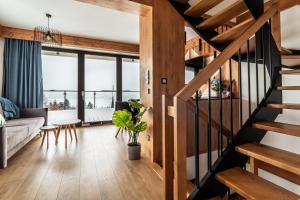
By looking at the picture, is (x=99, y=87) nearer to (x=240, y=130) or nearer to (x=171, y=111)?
(x=171, y=111)

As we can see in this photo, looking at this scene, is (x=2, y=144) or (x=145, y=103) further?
(x=145, y=103)

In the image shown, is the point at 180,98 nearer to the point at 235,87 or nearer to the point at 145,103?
the point at 145,103

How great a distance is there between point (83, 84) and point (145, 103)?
3.34m

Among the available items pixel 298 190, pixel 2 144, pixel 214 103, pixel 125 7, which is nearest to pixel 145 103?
pixel 214 103

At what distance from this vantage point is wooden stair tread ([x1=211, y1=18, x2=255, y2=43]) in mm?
1865

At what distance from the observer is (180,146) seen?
130 centimetres

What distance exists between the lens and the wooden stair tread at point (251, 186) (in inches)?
45.8

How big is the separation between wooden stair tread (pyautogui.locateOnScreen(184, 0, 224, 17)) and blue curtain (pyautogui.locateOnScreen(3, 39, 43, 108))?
14.1 ft

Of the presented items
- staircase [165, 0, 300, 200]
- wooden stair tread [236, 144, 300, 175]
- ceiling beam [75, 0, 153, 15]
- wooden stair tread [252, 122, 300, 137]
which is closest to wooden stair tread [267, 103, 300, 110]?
staircase [165, 0, 300, 200]

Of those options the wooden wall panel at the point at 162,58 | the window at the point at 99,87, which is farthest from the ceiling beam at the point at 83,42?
the wooden wall panel at the point at 162,58

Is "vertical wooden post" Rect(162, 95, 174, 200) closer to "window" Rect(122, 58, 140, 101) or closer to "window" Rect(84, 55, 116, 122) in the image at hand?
"window" Rect(84, 55, 116, 122)

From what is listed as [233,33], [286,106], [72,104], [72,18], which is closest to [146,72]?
[233,33]

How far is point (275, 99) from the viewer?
1.90 m

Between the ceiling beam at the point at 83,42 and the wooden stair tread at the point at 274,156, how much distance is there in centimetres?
481
